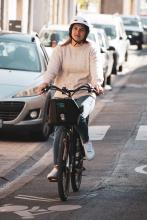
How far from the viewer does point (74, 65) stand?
990 cm

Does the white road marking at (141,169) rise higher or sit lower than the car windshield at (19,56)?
lower

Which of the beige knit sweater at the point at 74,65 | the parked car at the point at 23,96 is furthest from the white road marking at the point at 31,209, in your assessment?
the parked car at the point at 23,96

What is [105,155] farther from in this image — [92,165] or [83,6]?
[83,6]

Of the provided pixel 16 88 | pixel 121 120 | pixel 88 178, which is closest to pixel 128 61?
pixel 121 120

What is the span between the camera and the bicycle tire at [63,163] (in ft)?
30.3

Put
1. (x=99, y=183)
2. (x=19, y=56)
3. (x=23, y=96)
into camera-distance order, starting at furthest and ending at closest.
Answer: (x=19, y=56)
(x=23, y=96)
(x=99, y=183)

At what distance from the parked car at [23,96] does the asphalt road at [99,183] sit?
309 millimetres

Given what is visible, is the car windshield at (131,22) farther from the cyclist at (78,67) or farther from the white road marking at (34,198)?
the white road marking at (34,198)

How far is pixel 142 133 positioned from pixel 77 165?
583 cm

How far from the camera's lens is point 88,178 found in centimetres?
1093

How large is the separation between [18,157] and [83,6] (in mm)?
59799

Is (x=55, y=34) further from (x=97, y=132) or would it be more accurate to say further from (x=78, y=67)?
(x=78, y=67)

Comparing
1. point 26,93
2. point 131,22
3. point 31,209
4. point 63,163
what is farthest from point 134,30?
point 31,209

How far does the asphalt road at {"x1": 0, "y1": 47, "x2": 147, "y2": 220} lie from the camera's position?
8.66 meters
